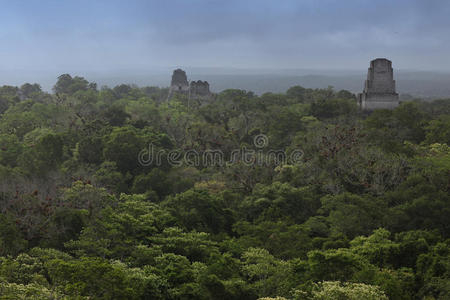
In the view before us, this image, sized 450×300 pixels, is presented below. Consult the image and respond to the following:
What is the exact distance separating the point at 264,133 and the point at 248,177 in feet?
34.1

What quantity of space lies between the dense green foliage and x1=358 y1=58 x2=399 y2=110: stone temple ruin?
126 centimetres

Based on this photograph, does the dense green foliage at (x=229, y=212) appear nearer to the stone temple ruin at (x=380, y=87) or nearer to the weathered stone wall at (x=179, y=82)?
the stone temple ruin at (x=380, y=87)

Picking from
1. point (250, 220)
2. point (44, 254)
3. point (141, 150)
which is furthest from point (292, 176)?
point (44, 254)

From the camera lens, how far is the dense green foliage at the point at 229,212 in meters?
14.7

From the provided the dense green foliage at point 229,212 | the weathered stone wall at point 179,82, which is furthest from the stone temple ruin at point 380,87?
the weathered stone wall at point 179,82

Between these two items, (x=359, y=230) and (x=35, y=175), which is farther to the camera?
(x=35, y=175)

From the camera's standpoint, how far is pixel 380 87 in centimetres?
3959

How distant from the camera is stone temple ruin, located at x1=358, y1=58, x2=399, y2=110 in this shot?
128 feet

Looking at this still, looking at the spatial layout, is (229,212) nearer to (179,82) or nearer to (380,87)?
(380,87)

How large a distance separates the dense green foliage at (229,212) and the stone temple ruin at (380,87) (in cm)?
126

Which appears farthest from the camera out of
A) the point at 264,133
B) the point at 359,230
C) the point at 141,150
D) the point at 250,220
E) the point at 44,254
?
the point at 264,133

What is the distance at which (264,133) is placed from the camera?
124 ft

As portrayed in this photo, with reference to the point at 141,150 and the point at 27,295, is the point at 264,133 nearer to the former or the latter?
the point at 141,150

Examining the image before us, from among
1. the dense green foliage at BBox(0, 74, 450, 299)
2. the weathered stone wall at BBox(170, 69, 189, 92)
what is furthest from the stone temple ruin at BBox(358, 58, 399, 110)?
the weathered stone wall at BBox(170, 69, 189, 92)
